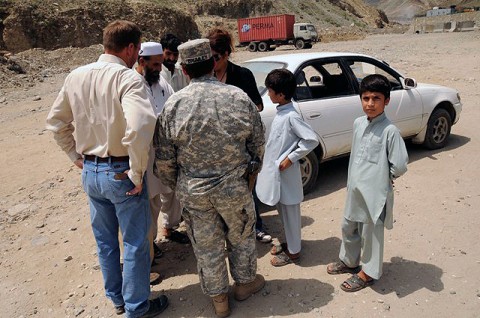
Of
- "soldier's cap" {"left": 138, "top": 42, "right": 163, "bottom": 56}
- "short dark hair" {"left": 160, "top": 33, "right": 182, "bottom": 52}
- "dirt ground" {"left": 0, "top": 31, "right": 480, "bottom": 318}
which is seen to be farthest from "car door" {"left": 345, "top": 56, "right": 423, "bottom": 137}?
"soldier's cap" {"left": 138, "top": 42, "right": 163, "bottom": 56}

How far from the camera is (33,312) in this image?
309 centimetres

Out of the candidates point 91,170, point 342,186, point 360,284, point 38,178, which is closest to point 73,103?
point 91,170

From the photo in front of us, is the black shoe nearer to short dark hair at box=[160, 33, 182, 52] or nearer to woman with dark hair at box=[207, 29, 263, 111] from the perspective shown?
woman with dark hair at box=[207, 29, 263, 111]

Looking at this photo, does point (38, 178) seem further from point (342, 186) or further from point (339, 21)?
point (339, 21)

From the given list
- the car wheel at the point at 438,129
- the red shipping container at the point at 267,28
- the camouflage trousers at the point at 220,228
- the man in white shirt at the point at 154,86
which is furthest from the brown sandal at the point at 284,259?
the red shipping container at the point at 267,28

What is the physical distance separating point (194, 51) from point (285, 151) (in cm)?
118

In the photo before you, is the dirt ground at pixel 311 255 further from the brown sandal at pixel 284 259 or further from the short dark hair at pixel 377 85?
the short dark hair at pixel 377 85

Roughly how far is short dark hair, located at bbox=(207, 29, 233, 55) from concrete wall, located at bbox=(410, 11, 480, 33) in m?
42.4

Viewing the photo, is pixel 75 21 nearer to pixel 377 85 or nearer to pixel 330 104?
pixel 330 104

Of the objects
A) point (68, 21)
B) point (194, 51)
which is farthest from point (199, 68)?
point (68, 21)

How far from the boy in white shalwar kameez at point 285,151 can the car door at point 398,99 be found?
2.26 metres

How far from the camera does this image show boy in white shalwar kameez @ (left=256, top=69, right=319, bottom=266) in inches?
120

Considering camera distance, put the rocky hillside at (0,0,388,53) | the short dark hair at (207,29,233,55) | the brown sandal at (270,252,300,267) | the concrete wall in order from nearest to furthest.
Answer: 1. the short dark hair at (207,29,233,55)
2. the brown sandal at (270,252,300,267)
3. the rocky hillside at (0,0,388,53)
4. the concrete wall

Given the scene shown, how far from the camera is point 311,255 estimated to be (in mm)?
3535
